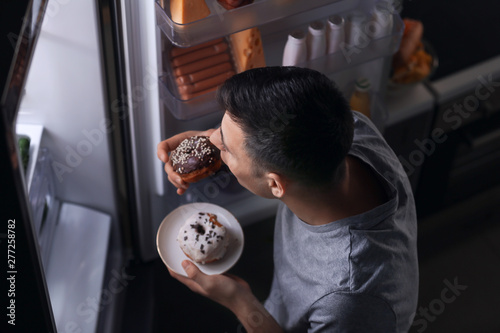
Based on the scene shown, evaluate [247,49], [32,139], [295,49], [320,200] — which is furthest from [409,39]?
[32,139]

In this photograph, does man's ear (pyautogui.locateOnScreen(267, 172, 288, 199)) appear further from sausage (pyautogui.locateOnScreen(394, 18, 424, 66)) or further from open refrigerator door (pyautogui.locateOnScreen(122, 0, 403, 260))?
sausage (pyautogui.locateOnScreen(394, 18, 424, 66))

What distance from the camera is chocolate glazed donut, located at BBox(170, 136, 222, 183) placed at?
4.28ft

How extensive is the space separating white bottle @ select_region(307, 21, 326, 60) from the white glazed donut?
17.9 inches

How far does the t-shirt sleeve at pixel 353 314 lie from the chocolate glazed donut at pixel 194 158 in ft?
1.29

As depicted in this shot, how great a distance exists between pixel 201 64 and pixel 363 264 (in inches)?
22.9

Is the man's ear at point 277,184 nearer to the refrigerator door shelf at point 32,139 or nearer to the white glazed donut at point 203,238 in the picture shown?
the white glazed donut at point 203,238

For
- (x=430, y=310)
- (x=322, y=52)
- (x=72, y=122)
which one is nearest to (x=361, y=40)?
(x=322, y=52)

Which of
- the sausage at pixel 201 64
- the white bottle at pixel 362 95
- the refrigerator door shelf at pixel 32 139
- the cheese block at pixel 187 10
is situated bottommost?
the white bottle at pixel 362 95

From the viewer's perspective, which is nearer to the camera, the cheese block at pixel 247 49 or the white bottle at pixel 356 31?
the cheese block at pixel 247 49

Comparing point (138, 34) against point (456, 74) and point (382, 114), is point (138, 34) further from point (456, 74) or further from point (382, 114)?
point (456, 74)

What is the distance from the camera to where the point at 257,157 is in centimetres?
103

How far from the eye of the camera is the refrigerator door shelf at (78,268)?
151cm

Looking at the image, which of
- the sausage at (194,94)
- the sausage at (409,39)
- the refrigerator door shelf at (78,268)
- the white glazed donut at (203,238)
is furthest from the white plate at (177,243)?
the sausage at (409,39)

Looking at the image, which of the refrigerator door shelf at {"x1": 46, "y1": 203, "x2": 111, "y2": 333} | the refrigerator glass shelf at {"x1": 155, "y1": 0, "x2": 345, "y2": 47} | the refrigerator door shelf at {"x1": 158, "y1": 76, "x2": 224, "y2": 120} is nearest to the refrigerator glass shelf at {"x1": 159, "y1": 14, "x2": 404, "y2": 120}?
the refrigerator door shelf at {"x1": 158, "y1": 76, "x2": 224, "y2": 120}
